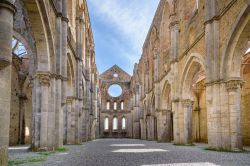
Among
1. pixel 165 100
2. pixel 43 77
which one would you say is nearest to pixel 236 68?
pixel 43 77

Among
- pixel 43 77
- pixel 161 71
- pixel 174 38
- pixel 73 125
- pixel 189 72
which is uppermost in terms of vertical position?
pixel 174 38

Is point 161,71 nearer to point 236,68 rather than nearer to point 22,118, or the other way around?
point 22,118

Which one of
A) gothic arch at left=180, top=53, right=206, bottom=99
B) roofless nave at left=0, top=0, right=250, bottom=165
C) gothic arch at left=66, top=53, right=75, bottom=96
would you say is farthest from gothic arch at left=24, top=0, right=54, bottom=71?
gothic arch at left=180, top=53, right=206, bottom=99

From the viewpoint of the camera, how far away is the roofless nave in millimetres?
11609

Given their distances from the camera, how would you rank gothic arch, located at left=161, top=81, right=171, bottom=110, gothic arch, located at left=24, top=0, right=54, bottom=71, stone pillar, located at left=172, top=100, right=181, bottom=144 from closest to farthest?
gothic arch, located at left=24, top=0, right=54, bottom=71 → stone pillar, located at left=172, top=100, right=181, bottom=144 → gothic arch, located at left=161, top=81, right=171, bottom=110

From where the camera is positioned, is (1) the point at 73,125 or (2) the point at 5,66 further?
(1) the point at 73,125

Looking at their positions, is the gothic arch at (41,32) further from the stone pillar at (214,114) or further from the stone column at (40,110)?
the stone pillar at (214,114)

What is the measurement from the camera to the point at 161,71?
27156mm

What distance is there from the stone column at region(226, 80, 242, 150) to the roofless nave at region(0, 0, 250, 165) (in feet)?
0.13

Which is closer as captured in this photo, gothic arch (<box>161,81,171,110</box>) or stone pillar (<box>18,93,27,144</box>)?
stone pillar (<box>18,93,27,144</box>)

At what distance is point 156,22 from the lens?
29.5m

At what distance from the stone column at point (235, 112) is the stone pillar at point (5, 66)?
9.39 m

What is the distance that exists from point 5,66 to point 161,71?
2192 centimetres

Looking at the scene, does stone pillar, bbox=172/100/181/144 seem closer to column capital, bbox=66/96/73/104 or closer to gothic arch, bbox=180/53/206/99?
gothic arch, bbox=180/53/206/99
